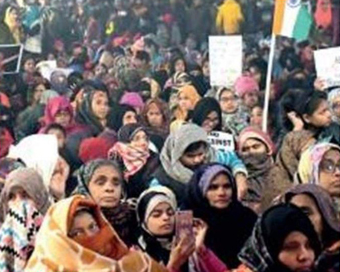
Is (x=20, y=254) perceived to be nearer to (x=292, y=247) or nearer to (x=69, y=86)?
(x=292, y=247)

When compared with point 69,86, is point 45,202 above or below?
above

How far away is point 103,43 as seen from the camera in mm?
15461

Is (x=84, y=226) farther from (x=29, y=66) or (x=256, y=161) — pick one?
(x=29, y=66)

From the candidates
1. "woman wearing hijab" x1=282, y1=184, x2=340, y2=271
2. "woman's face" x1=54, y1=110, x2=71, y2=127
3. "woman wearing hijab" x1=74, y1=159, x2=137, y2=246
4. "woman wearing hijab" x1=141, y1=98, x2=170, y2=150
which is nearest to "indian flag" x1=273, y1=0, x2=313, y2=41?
"woman wearing hijab" x1=141, y1=98, x2=170, y2=150

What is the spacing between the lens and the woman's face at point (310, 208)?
493cm

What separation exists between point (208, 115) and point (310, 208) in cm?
395

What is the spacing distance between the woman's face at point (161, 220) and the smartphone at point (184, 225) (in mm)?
271

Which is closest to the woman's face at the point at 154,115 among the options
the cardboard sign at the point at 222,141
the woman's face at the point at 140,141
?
the woman's face at the point at 140,141

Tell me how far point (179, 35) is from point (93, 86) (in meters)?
4.74

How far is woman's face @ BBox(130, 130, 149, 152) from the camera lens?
788cm

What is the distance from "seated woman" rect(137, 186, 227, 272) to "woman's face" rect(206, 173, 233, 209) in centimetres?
19

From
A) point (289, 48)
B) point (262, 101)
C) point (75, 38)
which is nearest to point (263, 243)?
point (262, 101)

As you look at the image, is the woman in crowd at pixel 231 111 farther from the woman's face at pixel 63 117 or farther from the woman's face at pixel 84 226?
the woman's face at pixel 84 226

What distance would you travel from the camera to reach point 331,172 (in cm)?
596
